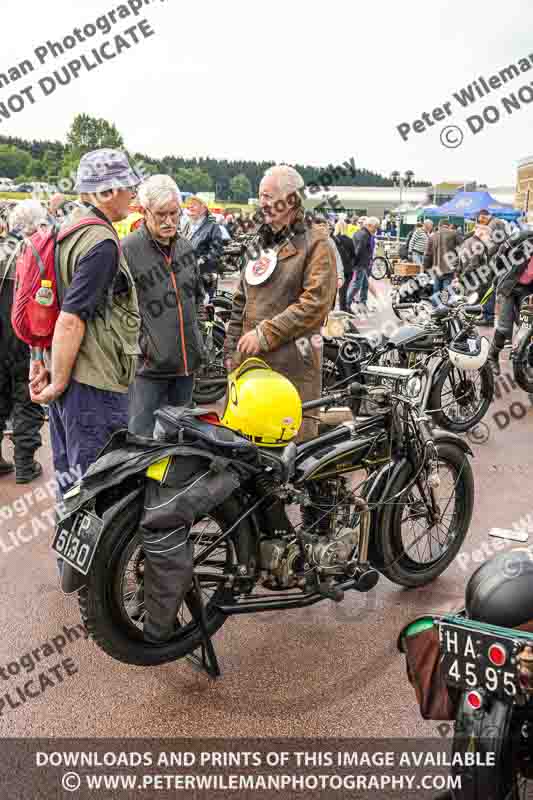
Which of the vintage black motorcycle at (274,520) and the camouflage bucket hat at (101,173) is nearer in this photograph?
the vintage black motorcycle at (274,520)

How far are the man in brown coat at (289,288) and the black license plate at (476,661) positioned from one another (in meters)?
1.98

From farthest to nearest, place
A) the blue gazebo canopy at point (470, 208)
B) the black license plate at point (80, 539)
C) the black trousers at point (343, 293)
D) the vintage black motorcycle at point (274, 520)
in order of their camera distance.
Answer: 1. the blue gazebo canopy at point (470, 208)
2. the black trousers at point (343, 293)
3. the vintage black motorcycle at point (274, 520)
4. the black license plate at point (80, 539)

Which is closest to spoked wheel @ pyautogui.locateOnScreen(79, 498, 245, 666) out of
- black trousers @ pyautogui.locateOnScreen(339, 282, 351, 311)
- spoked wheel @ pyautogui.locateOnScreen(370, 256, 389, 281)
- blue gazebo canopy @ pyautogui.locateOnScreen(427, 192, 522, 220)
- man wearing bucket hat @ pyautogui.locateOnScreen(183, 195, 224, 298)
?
man wearing bucket hat @ pyautogui.locateOnScreen(183, 195, 224, 298)

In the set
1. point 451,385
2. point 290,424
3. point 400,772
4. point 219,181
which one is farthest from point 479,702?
point 219,181

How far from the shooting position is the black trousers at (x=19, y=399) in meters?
5.41

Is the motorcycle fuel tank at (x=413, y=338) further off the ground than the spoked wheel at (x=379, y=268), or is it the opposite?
the spoked wheel at (x=379, y=268)

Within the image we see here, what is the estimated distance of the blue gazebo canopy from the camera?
31850mm

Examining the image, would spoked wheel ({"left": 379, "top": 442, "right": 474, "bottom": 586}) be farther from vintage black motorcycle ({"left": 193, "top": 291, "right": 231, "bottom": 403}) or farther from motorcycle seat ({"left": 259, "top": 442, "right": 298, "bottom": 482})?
vintage black motorcycle ({"left": 193, "top": 291, "right": 231, "bottom": 403})

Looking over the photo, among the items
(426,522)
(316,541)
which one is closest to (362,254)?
(426,522)

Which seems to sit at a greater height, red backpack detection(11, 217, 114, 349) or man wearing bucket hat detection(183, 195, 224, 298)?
man wearing bucket hat detection(183, 195, 224, 298)

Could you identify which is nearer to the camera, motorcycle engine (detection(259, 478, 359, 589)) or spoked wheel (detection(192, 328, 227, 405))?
motorcycle engine (detection(259, 478, 359, 589))

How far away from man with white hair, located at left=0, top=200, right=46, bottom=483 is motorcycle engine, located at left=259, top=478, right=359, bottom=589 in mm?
2912

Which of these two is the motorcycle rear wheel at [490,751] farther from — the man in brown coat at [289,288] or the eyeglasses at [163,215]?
the eyeglasses at [163,215]

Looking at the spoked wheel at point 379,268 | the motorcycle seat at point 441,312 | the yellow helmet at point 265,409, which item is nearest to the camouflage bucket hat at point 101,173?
the yellow helmet at point 265,409
